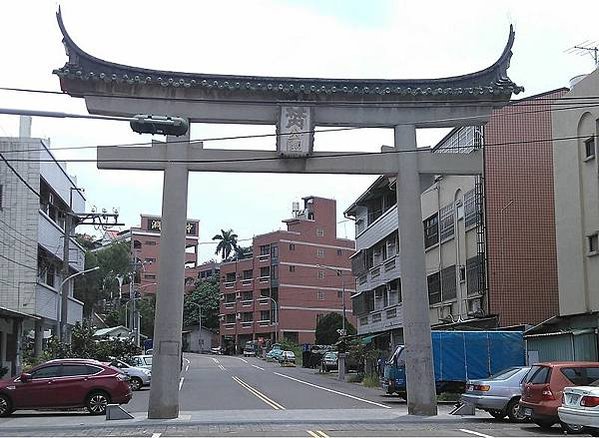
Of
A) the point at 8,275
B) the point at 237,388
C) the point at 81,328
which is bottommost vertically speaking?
the point at 237,388

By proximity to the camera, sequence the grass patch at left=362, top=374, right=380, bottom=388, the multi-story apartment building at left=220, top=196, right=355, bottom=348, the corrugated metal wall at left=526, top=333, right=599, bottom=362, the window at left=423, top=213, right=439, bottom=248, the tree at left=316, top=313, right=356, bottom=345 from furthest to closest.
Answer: the multi-story apartment building at left=220, top=196, right=355, bottom=348
the tree at left=316, top=313, right=356, bottom=345
the window at left=423, top=213, right=439, bottom=248
the grass patch at left=362, top=374, right=380, bottom=388
the corrugated metal wall at left=526, top=333, right=599, bottom=362

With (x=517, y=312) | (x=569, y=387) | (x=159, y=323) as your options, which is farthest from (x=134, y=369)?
(x=569, y=387)

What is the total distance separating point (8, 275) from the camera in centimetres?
4122

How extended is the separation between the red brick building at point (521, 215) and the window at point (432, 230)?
24.5 ft

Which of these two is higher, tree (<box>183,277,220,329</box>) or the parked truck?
tree (<box>183,277,220,329</box>)

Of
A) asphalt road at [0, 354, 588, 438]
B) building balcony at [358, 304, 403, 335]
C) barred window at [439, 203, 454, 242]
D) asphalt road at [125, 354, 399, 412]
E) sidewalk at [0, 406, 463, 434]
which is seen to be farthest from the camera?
building balcony at [358, 304, 403, 335]

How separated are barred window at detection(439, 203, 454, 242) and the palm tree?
86186 millimetres

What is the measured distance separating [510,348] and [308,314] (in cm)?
7276

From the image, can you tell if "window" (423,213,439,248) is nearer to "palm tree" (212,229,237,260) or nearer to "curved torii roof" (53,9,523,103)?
"curved torii roof" (53,9,523,103)

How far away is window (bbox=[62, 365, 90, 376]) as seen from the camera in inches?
981

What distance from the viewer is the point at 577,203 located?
29.4 meters

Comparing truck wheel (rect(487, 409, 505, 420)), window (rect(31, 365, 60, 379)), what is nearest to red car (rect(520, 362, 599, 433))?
truck wheel (rect(487, 409, 505, 420))

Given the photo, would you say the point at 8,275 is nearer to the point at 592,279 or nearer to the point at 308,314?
the point at 592,279

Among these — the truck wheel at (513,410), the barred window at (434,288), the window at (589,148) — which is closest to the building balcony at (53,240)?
the barred window at (434,288)
